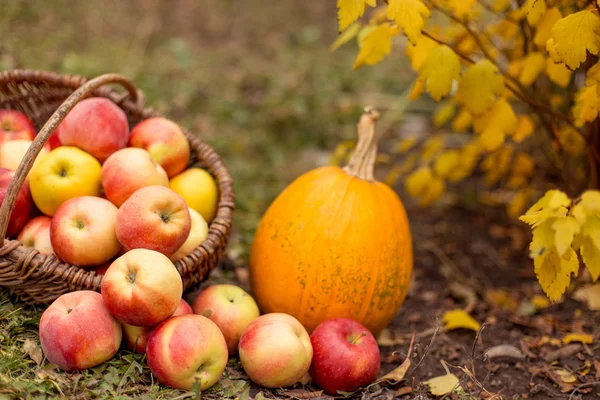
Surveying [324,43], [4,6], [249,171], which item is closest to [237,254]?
[249,171]

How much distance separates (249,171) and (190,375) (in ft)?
6.75

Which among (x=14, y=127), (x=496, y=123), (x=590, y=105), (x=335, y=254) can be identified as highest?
(x=590, y=105)

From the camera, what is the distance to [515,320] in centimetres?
269

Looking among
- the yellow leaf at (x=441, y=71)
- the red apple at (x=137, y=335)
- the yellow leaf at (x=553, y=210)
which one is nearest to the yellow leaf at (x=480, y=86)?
the yellow leaf at (x=441, y=71)

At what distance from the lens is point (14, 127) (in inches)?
95.2

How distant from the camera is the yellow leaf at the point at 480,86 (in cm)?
214

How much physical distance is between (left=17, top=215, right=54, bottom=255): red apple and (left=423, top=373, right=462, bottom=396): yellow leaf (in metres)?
1.43

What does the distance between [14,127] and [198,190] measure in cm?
80

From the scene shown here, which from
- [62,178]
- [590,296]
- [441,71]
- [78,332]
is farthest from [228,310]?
[590,296]

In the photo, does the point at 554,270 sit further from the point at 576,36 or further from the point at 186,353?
the point at 186,353

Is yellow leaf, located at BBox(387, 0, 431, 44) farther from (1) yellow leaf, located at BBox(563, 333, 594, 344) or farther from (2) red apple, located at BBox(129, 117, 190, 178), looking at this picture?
(1) yellow leaf, located at BBox(563, 333, 594, 344)

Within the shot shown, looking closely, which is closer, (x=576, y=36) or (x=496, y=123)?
(x=576, y=36)

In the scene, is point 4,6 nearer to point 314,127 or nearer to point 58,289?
point 314,127

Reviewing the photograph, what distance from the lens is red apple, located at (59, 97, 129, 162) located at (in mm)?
2270
